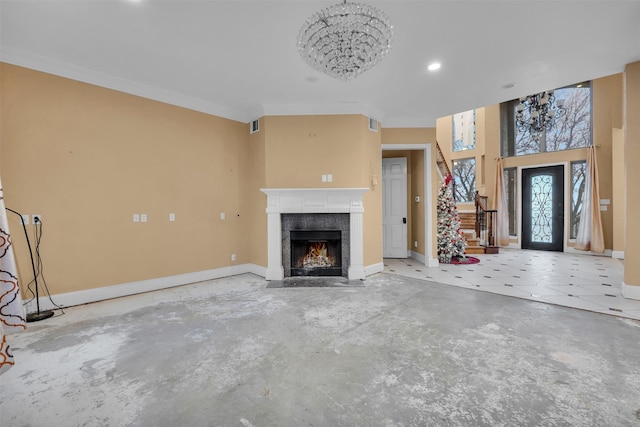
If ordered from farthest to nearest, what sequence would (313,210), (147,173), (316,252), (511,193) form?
(511,193) → (316,252) → (313,210) → (147,173)

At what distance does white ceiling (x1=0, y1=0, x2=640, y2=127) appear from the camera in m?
2.61

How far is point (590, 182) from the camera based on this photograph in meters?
6.75

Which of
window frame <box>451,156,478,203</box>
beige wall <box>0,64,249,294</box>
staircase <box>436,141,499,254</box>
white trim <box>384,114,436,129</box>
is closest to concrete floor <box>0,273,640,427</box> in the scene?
beige wall <box>0,64,249,294</box>

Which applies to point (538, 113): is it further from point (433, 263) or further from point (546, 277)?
point (433, 263)

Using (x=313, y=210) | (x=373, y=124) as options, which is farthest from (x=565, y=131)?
(x=313, y=210)

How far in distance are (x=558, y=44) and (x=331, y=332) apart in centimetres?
418

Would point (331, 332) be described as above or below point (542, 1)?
below

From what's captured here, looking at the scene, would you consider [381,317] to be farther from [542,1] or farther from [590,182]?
[590,182]

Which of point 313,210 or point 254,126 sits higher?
point 254,126

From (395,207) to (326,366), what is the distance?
520 cm

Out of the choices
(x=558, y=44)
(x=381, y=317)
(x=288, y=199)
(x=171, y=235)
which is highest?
(x=558, y=44)

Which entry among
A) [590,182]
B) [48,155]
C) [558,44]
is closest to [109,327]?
[48,155]

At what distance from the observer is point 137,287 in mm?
4129

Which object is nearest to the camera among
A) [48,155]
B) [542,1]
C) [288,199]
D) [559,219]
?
[542,1]
